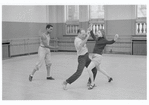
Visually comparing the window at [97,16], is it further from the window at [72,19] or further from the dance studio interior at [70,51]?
the window at [72,19]

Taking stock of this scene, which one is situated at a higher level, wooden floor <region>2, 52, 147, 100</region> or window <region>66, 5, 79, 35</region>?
window <region>66, 5, 79, 35</region>

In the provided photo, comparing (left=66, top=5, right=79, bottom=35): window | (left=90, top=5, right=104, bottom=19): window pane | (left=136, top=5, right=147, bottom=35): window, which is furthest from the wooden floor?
(left=66, top=5, right=79, bottom=35): window

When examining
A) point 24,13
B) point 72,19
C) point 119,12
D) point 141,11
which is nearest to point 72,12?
point 72,19

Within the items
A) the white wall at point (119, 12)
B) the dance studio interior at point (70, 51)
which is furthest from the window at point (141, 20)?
Result: the white wall at point (119, 12)

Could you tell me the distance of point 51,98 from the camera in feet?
17.7

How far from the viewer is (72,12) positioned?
52.7ft

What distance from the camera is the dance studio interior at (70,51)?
604 centimetres

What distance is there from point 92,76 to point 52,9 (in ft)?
35.3

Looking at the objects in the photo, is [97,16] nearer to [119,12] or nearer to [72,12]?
[119,12]

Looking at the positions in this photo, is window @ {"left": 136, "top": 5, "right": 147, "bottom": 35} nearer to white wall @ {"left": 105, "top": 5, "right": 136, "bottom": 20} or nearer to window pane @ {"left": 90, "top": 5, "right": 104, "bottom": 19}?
white wall @ {"left": 105, "top": 5, "right": 136, "bottom": 20}

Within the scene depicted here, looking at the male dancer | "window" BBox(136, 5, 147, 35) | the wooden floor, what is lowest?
the wooden floor

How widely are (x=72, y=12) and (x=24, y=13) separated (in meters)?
3.31

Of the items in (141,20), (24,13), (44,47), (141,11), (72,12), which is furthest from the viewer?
(72,12)

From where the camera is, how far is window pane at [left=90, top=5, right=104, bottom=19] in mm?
15095
